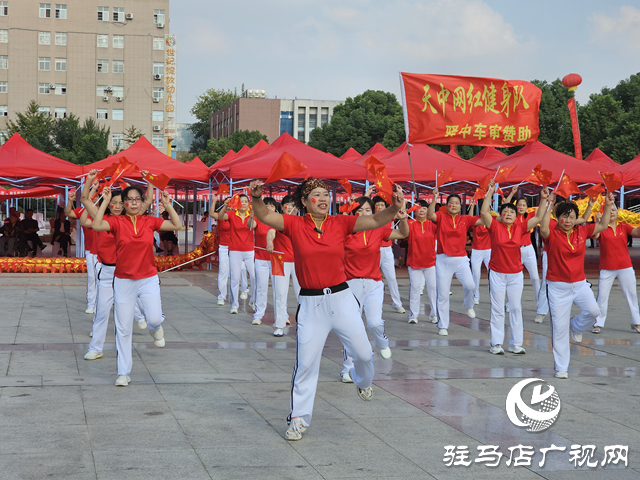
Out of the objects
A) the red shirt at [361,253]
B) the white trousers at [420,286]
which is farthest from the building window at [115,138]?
the red shirt at [361,253]

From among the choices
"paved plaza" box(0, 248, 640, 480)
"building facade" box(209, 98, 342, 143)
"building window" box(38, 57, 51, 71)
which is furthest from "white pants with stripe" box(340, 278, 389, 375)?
"building facade" box(209, 98, 342, 143)

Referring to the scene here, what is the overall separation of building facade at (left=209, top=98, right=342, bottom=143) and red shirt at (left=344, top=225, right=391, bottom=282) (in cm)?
8956

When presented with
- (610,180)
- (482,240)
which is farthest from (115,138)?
(610,180)

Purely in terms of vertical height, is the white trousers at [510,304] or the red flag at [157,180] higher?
the red flag at [157,180]

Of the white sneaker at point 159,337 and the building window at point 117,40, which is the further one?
the building window at point 117,40

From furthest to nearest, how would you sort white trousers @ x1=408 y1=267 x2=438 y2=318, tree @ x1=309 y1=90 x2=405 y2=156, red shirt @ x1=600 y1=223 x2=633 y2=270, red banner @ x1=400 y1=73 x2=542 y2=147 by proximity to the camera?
tree @ x1=309 y1=90 x2=405 y2=156 < white trousers @ x1=408 y1=267 x2=438 y2=318 < red shirt @ x1=600 y1=223 x2=633 y2=270 < red banner @ x1=400 y1=73 x2=542 y2=147

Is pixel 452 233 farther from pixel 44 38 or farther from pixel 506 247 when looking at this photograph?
pixel 44 38

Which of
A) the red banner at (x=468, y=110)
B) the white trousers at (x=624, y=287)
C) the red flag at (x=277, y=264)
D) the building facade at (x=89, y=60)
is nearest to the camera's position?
the red banner at (x=468, y=110)

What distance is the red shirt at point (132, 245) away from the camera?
270 inches

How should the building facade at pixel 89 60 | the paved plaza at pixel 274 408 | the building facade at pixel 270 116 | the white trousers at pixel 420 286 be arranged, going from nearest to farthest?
the paved plaza at pixel 274 408 < the white trousers at pixel 420 286 < the building facade at pixel 89 60 < the building facade at pixel 270 116

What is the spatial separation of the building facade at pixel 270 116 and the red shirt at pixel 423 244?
86.2m

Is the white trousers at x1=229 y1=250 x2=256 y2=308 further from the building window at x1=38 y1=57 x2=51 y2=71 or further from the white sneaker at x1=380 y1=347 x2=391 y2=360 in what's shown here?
the building window at x1=38 y1=57 x2=51 y2=71

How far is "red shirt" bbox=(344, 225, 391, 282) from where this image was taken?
7332mm

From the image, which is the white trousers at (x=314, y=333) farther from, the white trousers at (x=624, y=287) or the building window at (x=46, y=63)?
the building window at (x=46, y=63)
